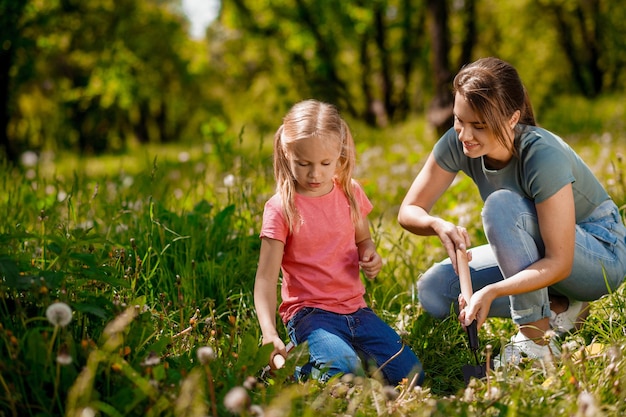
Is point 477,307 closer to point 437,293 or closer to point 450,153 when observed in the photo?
point 437,293

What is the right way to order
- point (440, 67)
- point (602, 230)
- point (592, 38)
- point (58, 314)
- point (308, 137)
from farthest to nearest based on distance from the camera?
point (592, 38), point (440, 67), point (602, 230), point (308, 137), point (58, 314)

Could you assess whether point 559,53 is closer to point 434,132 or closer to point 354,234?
point 434,132

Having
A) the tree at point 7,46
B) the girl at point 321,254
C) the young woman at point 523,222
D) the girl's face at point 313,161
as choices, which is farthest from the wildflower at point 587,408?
the tree at point 7,46

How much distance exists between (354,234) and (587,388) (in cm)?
102

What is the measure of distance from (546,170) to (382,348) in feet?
2.76

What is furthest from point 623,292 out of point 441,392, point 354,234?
point 354,234

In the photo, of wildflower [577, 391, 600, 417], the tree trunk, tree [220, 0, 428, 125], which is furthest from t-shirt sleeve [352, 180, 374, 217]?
tree [220, 0, 428, 125]

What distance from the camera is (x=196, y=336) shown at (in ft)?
8.00

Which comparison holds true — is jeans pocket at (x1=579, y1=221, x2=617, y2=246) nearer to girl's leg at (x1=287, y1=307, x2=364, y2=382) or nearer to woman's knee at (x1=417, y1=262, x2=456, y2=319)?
woman's knee at (x1=417, y1=262, x2=456, y2=319)

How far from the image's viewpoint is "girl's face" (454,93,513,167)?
2.40 metres

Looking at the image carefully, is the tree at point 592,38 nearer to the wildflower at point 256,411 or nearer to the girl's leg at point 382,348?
the girl's leg at point 382,348

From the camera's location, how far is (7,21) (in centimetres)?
727

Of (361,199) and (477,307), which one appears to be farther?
(361,199)

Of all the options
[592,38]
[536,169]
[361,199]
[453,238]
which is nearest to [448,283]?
[453,238]
